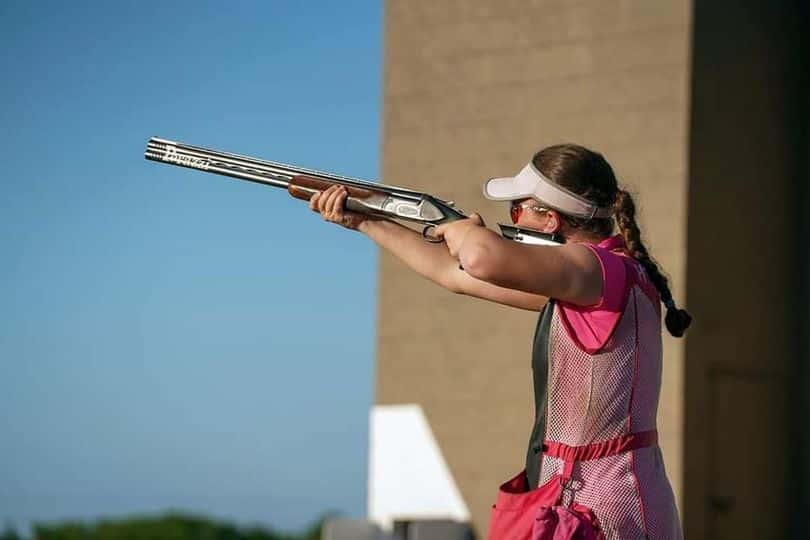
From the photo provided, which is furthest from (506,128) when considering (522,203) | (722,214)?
(522,203)

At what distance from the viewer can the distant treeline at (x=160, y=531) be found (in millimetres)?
10625

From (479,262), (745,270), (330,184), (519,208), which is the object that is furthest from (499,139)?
(479,262)

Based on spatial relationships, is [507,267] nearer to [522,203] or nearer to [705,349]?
[522,203]

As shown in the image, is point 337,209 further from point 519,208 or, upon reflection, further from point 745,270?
point 745,270

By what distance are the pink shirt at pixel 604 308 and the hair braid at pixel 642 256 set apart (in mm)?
94

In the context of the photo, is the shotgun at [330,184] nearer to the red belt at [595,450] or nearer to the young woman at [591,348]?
the young woman at [591,348]

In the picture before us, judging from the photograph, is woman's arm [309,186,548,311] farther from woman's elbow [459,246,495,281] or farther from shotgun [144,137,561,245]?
woman's elbow [459,246,495,281]

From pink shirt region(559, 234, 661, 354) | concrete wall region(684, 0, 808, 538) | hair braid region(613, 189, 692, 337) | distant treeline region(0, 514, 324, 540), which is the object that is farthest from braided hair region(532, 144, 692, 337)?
distant treeline region(0, 514, 324, 540)

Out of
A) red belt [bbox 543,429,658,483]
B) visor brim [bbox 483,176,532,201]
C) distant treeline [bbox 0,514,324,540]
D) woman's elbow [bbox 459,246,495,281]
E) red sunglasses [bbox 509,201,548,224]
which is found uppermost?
visor brim [bbox 483,176,532,201]

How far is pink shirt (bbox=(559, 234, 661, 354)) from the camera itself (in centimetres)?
274

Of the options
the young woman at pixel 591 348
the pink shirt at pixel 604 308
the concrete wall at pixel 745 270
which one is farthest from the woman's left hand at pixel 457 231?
the concrete wall at pixel 745 270

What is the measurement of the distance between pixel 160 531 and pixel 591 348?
850 cm

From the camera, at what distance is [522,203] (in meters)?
2.96

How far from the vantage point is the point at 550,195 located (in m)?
2.88
